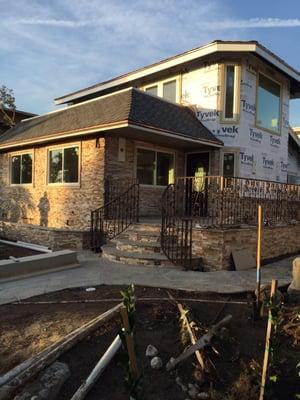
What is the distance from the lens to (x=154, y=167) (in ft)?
39.4

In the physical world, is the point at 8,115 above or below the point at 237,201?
above

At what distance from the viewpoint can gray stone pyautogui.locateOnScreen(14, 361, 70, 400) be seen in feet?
9.74

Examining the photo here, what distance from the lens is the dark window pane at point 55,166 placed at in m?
12.3

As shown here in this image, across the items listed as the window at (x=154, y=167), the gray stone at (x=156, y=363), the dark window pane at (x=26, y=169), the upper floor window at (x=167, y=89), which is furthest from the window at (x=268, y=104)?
the gray stone at (x=156, y=363)

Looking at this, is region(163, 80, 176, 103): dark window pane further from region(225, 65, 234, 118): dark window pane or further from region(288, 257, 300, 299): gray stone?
region(288, 257, 300, 299): gray stone

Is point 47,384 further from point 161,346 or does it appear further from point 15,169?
point 15,169

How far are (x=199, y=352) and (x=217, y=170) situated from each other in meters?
9.09

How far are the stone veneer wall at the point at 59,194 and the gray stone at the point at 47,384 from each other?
24.5 ft

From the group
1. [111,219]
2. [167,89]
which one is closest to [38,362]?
[111,219]

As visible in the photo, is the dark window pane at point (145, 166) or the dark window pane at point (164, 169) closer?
the dark window pane at point (145, 166)

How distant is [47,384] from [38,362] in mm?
260

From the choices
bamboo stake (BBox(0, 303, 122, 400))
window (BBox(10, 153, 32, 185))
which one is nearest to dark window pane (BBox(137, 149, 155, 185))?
window (BBox(10, 153, 32, 185))

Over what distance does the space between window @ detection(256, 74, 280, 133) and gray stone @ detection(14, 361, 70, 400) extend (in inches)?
440

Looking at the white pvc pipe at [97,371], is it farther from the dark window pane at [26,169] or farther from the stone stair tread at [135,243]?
the dark window pane at [26,169]
